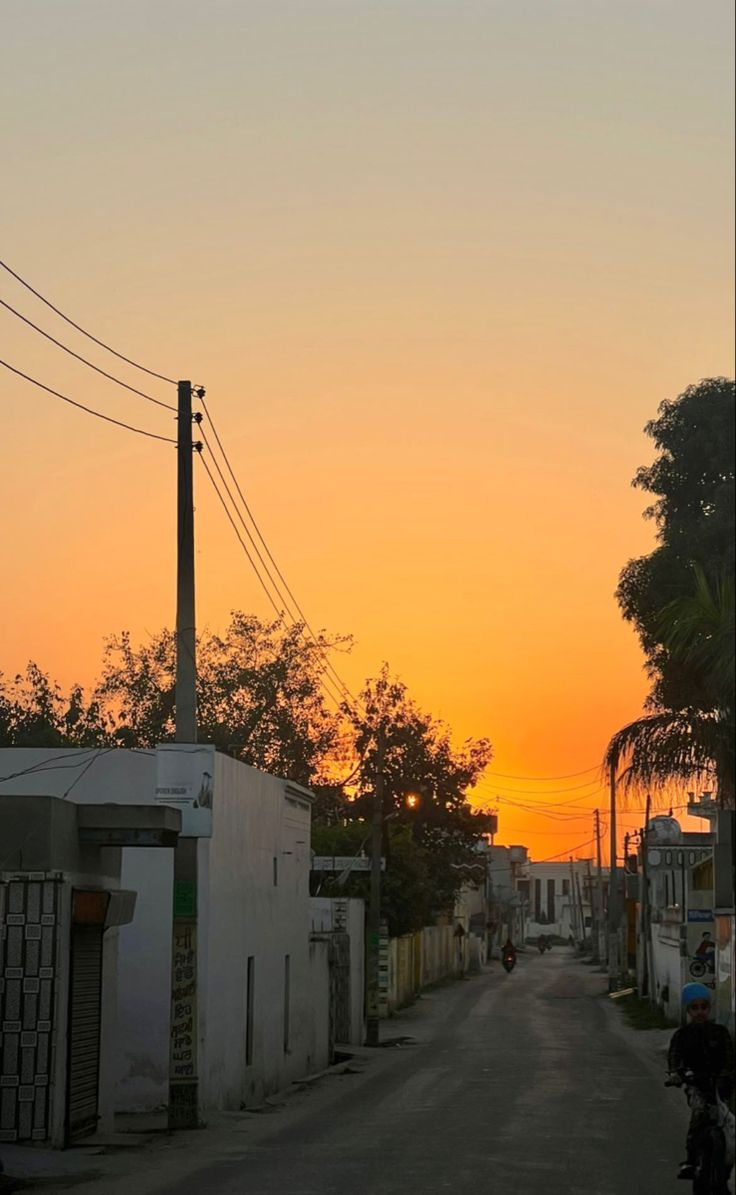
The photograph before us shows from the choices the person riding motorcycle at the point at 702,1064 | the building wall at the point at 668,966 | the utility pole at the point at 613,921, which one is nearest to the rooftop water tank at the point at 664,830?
the utility pole at the point at 613,921

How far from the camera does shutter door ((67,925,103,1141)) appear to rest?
19078 mm

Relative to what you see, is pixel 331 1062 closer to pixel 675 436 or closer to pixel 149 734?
pixel 675 436

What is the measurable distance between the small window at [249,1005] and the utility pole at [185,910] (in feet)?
14.4

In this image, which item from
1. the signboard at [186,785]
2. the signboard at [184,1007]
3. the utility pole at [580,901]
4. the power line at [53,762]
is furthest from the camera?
the utility pole at [580,901]

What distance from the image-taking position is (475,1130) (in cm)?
1977

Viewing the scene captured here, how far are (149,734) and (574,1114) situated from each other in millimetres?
43393

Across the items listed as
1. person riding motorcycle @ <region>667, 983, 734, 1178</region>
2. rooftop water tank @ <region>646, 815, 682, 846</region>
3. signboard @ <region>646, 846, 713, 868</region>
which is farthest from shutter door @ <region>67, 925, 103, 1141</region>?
rooftop water tank @ <region>646, 815, 682, 846</region>

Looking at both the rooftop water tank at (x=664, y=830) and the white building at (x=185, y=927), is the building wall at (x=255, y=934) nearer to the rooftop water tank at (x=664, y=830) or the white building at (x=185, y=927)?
the white building at (x=185, y=927)

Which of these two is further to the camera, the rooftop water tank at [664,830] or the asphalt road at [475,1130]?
the rooftop water tank at [664,830]

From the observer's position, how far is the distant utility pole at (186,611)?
73.6ft

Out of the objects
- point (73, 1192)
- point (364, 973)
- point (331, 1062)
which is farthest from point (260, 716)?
point (73, 1192)

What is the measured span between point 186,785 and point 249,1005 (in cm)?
619

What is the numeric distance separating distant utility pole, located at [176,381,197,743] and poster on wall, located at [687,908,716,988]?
20.7 metres

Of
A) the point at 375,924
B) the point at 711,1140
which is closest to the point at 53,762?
the point at 711,1140
